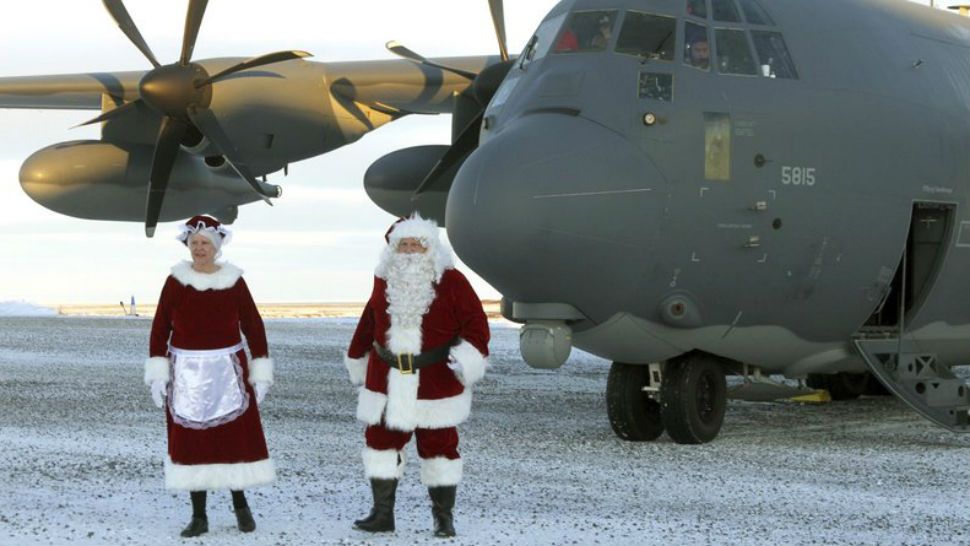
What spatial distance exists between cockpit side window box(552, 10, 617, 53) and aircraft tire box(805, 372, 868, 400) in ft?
21.0

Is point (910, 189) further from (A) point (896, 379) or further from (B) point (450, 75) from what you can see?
(B) point (450, 75)

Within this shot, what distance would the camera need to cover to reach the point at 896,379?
11398mm

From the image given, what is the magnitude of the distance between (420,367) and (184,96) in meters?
10.4

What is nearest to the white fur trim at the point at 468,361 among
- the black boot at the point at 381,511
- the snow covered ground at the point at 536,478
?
the black boot at the point at 381,511

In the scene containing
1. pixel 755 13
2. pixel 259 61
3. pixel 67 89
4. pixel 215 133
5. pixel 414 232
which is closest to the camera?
pixel 414 232

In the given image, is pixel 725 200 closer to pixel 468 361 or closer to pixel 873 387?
pixel 468 361

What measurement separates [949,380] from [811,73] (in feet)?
9.89

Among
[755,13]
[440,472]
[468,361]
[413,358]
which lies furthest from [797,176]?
[440,472]

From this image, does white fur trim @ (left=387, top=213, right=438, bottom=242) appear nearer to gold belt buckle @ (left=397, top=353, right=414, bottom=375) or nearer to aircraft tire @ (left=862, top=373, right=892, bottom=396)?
gold belt buckle @ (left=397, top=353, right=414, bottom=375)

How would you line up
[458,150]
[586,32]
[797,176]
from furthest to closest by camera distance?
[458,150], [586,32], [797,176]

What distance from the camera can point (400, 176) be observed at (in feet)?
57.6

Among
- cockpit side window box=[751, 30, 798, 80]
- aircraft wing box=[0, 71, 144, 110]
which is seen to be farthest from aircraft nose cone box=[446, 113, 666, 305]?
aircraft wing box=[0, 71, 144, 110]

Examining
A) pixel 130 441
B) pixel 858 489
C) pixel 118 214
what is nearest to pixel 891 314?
pixel 858 489

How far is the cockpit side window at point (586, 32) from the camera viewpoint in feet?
34.2
